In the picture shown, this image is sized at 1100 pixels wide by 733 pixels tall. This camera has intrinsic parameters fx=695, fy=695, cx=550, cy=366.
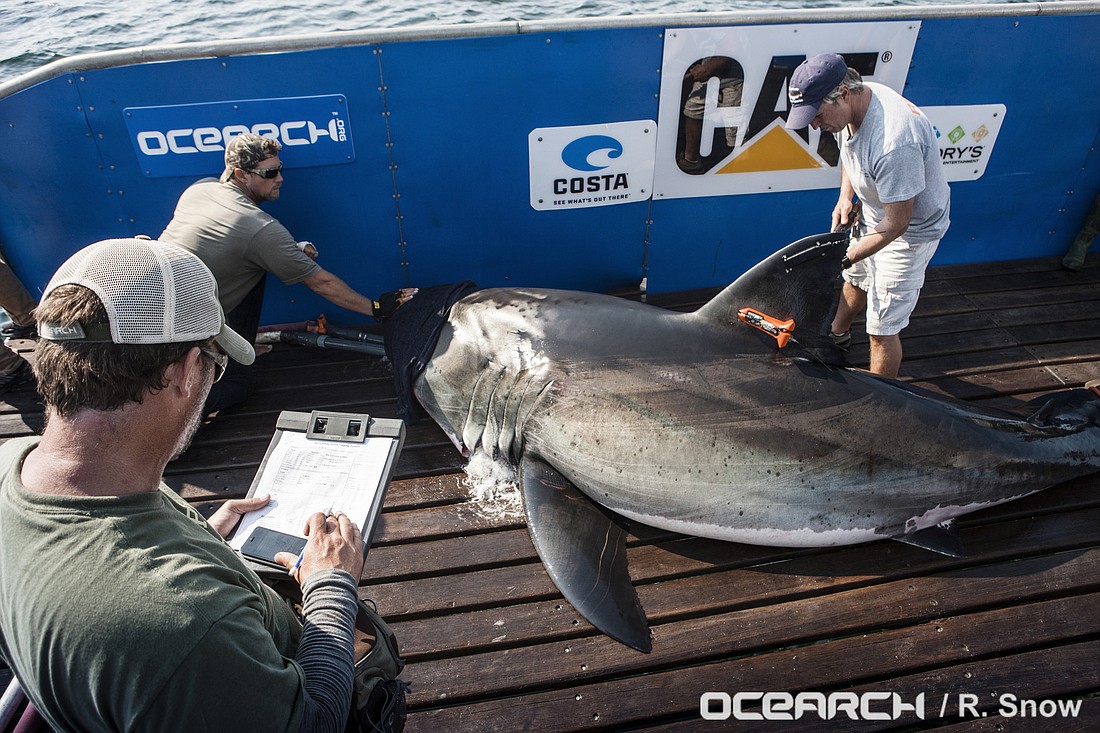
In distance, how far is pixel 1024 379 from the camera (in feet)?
15.1

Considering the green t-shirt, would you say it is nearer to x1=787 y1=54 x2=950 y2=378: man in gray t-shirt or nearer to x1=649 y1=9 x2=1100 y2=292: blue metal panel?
x1=787 y1=54 x2=950 y2=378: man in gray t-shirt

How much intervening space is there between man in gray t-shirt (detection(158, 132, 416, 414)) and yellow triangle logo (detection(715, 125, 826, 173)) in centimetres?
260

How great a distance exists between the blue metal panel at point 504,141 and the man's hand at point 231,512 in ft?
9.89

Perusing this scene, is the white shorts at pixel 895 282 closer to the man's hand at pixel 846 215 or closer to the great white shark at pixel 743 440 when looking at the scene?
the man's hand at pixel 846 215

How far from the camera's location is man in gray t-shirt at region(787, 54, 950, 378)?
11.8ft

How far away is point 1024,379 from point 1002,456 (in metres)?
1.56

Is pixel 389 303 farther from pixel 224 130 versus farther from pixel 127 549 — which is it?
pixel 127 549

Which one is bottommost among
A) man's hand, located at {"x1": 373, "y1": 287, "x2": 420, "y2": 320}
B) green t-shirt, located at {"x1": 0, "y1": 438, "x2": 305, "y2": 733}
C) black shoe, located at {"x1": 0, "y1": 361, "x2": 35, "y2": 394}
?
black shoe, located at {"x1": 0, "y1": 361, "x2": 35, "y2": 394}

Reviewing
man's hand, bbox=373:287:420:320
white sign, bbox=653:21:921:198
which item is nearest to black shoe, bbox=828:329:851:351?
white sign, bbox=653:21:921:198

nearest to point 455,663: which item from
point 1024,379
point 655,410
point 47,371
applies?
point 655,410

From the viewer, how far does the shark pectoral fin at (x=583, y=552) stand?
2.97 m

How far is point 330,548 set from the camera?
1.99m

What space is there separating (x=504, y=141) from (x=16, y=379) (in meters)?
3.61

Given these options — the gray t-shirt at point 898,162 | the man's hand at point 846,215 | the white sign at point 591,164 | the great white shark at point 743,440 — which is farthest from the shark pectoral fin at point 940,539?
the white sign at point 591,164
